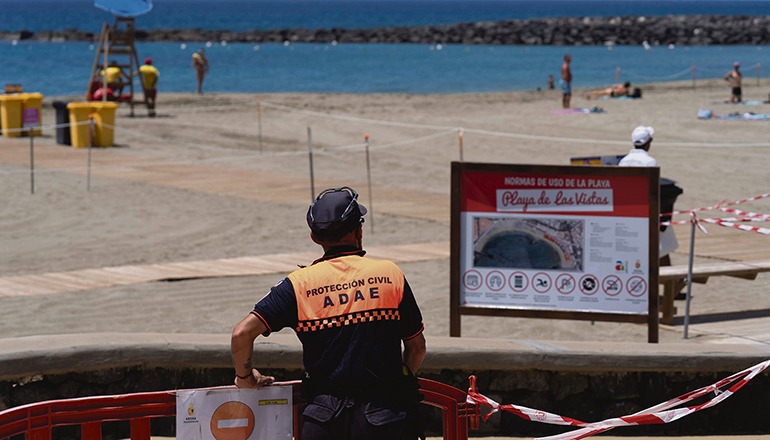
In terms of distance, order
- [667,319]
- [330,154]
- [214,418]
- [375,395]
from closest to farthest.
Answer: [375,395], [214,418], [667,319], [330,154]

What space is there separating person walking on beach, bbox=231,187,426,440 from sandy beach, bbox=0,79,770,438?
14.9 feet

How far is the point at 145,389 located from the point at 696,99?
1171 inches

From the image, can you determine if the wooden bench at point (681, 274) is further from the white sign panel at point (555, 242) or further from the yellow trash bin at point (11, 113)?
the yellow trash bin at point (11, 113)

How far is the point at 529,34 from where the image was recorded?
100 metres

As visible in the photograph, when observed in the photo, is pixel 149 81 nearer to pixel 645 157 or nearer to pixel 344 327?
pixel 645 157

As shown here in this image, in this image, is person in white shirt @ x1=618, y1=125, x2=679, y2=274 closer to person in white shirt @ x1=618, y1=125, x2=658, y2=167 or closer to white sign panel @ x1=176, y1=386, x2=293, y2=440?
person in white shirt @ x1=618, y1=125, x2=658, y2=167

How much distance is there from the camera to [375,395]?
440 centimetres

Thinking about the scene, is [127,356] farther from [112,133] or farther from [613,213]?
[112,133]

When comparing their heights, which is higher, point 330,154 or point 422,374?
point 330,154

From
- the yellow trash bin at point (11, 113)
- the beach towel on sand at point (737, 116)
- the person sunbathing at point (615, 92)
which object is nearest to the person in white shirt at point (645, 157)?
the yellow trash bin at point (11, 113)

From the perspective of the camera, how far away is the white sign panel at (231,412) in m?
4.82

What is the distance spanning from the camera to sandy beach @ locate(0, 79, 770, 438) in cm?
1036

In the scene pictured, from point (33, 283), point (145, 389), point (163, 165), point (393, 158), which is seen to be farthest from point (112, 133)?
point (145, 389)

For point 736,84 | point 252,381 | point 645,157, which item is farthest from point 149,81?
point 252,381
